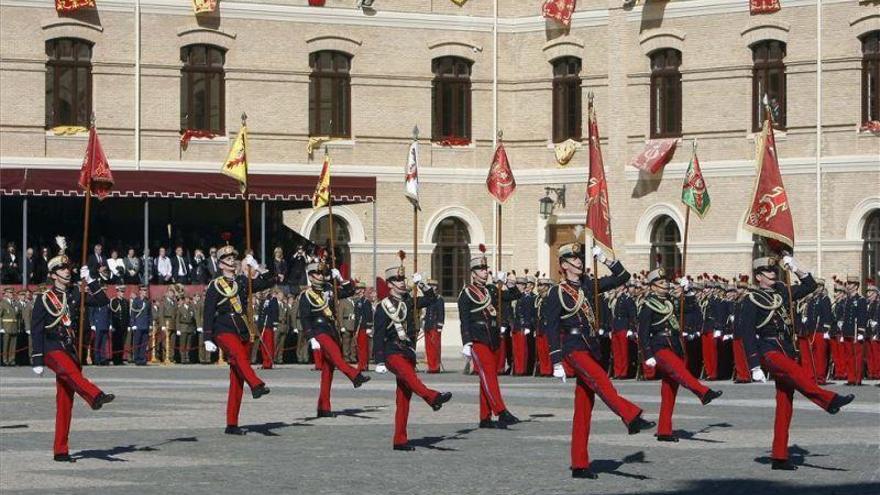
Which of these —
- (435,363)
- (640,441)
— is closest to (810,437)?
(640,441)

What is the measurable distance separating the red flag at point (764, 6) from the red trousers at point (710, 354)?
11959 mm

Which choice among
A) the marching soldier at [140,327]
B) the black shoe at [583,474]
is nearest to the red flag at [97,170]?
the marching soldier at [140,327]

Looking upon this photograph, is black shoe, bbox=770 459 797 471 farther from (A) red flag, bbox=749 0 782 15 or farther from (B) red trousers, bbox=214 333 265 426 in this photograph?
(A) red flag, bbox=749 0 782 15

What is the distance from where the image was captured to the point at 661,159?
43.4m

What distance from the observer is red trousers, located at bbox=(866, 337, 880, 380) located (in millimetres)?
32312

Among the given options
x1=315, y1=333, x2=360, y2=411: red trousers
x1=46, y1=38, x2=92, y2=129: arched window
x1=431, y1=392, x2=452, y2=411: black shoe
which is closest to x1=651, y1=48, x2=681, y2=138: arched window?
x1=46, y1=38, x2=92, y2=129: arched window

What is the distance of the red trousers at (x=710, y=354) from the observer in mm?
32469

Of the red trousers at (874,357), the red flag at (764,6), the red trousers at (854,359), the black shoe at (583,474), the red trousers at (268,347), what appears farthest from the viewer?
the red flag at (764,6)

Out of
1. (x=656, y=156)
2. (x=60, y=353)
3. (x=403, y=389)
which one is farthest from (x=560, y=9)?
(x=60, y=353)

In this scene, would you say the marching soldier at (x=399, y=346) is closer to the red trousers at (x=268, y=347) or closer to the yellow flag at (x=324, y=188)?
the red trousers at (x=268, y=347)

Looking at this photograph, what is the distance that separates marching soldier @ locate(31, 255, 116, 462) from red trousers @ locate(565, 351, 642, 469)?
433 centimetres

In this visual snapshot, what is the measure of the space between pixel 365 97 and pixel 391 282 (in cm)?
2506

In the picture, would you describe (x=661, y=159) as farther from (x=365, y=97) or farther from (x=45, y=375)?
(x=45, y=375)

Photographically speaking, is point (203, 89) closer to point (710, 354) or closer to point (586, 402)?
point (710, 354)
